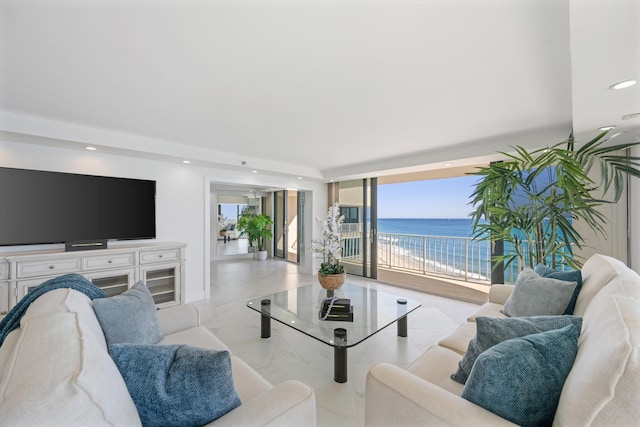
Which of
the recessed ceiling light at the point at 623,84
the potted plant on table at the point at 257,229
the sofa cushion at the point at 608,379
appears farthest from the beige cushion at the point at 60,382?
the potted plant on table at the point at 257,229

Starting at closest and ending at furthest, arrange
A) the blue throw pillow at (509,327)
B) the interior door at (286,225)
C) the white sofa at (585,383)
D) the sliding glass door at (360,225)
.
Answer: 1. the white sofa at (585,383)
2. the blue throw pillow at (509,327)
3. the sliding glass door at (360,225)
4. the interior door at (286,225)

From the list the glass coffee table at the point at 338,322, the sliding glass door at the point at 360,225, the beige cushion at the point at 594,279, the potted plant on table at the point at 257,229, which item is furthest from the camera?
the potted plant on table at the point at 257,229

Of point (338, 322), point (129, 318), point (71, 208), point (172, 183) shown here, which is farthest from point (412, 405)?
point (172, 183)

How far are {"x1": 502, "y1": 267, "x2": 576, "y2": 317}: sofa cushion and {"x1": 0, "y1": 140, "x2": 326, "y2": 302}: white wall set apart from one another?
12.8 feet

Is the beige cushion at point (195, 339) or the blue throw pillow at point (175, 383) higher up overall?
the blue throw pillow at point (175, 383)

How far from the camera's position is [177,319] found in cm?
181

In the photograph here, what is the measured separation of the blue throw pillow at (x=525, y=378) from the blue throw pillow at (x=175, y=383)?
899 mm

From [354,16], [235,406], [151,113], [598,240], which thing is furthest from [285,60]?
[598,240]

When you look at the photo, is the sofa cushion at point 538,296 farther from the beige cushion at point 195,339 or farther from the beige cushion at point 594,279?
the beige cushion at point 195,339

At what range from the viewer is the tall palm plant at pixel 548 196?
1.98m

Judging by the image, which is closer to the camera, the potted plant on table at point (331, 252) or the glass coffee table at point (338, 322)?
the glass coffee table at point (338, 322)

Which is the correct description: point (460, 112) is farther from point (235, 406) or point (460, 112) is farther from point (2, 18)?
point (2, 18)

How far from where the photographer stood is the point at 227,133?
9.77 ft

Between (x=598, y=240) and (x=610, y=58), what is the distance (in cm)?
234
